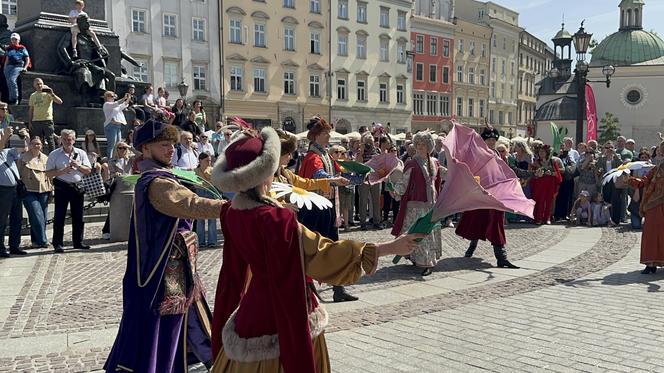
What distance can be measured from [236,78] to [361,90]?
1263cm

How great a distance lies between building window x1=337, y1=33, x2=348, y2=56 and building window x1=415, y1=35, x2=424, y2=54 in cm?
1049

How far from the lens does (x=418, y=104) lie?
58.4 meters

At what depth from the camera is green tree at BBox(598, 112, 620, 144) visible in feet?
196

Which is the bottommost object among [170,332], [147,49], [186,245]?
[170,332]

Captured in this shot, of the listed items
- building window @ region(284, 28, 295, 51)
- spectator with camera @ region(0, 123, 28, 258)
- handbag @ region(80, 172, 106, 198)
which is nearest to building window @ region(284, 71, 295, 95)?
building window @ region(284, 28, 295, 51)

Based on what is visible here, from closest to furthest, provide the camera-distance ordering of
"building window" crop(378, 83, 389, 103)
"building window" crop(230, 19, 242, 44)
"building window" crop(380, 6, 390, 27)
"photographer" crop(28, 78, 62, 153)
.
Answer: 1. "photographer" crop(28, 78, 62, 153)
2. "building window" crop(230, 19, 242, 44)
3. "building window" crop(380, 6, 390, 27)
4. "building window" crop(378, 83, 389, 103)

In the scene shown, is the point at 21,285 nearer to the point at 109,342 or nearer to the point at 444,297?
the point at 109,342

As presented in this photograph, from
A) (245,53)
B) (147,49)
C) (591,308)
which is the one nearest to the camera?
(591,308)

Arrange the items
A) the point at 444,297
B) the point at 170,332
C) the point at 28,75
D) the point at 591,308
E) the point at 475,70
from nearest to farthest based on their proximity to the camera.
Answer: the point at 170,332 < the point at 591,308 < the point at 444,297 < the point at 28,75 < the point at 475,70

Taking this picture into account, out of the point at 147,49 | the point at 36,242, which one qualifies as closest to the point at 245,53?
the point at 147,49

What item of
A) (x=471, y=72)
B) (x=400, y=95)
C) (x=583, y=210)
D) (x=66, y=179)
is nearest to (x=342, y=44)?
(x=400, y=95)

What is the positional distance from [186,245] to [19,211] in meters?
6.85

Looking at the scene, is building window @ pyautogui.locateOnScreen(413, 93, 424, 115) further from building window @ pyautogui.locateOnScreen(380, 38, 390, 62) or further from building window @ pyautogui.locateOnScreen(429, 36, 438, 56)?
building window @ pyautogui.locateOnScreen(380, 38, 390, 62)

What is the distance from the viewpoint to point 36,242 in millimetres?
10000
